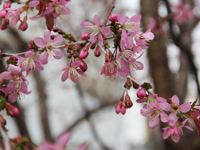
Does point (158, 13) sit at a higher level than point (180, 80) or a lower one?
→ higher

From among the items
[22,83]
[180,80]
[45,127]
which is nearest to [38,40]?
[22,83]

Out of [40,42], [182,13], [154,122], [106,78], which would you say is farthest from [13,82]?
[106,78]

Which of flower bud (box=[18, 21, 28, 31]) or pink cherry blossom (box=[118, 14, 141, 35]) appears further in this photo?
flower bud (box=[18, 21, 28, 31])

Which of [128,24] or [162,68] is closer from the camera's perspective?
[128,24]

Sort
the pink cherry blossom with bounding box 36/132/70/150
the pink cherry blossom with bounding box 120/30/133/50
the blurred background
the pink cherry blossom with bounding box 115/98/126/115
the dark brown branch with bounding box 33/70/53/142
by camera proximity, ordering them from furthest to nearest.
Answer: the dark brown branch with bounding box 33/70/53/142, the blurred background, the pink cherry blossom with bounding box 115/98/126/115, the pink cherry blossom with bounding box 120/30/133/50, the pink cherry blossom with bounding box 36/132/70/150

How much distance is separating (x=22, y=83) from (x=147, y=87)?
0.41 meters

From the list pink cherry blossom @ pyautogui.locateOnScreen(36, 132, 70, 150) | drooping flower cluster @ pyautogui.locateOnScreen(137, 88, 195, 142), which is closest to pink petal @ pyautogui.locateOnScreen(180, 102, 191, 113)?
drooping flower cluster @ pyautogui.locateOnScreen(137, 88, 195, 142)

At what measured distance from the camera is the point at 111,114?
5133 millimetres

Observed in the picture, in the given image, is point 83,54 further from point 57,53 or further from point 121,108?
point 121,108

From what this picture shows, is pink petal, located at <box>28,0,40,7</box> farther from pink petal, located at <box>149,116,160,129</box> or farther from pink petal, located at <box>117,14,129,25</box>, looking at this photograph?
pink petal, located at <box>149,116,160,129</box>

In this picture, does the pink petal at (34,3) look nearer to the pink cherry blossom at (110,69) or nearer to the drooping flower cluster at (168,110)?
the pink cherry blossom at (110,69)

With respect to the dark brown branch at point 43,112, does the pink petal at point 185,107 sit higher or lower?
higher

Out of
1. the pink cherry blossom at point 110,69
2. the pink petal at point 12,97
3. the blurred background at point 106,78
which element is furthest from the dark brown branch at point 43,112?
the pink cherry blossom at point 110,69

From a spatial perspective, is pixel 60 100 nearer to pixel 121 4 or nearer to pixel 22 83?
pixel 121 4
